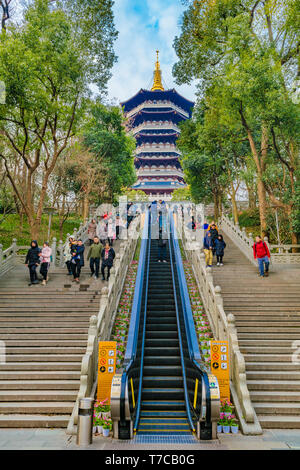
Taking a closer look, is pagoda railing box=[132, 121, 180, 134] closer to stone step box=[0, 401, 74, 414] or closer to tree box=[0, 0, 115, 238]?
tree box=[0, 0, 115, 238]

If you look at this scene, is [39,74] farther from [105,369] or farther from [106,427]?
[106,427]

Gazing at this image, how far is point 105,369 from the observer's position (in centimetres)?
633

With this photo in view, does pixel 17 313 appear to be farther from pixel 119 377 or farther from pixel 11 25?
pixel 11 25

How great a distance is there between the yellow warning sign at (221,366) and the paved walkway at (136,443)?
76cm

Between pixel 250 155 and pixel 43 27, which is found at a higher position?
pixel 43 27

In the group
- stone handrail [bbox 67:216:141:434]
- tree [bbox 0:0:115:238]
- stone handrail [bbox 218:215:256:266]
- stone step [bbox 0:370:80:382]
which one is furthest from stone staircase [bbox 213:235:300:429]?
tree [bbox 0:0:115:238]

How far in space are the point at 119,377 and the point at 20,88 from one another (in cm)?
1124

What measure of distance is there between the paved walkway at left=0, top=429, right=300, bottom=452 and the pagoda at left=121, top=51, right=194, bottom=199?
4542 cm

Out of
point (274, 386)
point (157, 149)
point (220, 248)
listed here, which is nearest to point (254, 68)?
point (220, 248)

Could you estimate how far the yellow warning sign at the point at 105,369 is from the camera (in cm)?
630

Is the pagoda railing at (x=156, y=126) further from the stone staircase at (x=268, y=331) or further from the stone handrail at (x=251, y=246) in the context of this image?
the stone staircase at (x=268, y=331)

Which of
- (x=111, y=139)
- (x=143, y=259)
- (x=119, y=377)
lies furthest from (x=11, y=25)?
(x=119, y=377)

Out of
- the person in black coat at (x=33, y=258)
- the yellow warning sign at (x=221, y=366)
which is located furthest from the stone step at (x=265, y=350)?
the person in black coat at (x=33, y=258)

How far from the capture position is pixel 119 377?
5.66m
